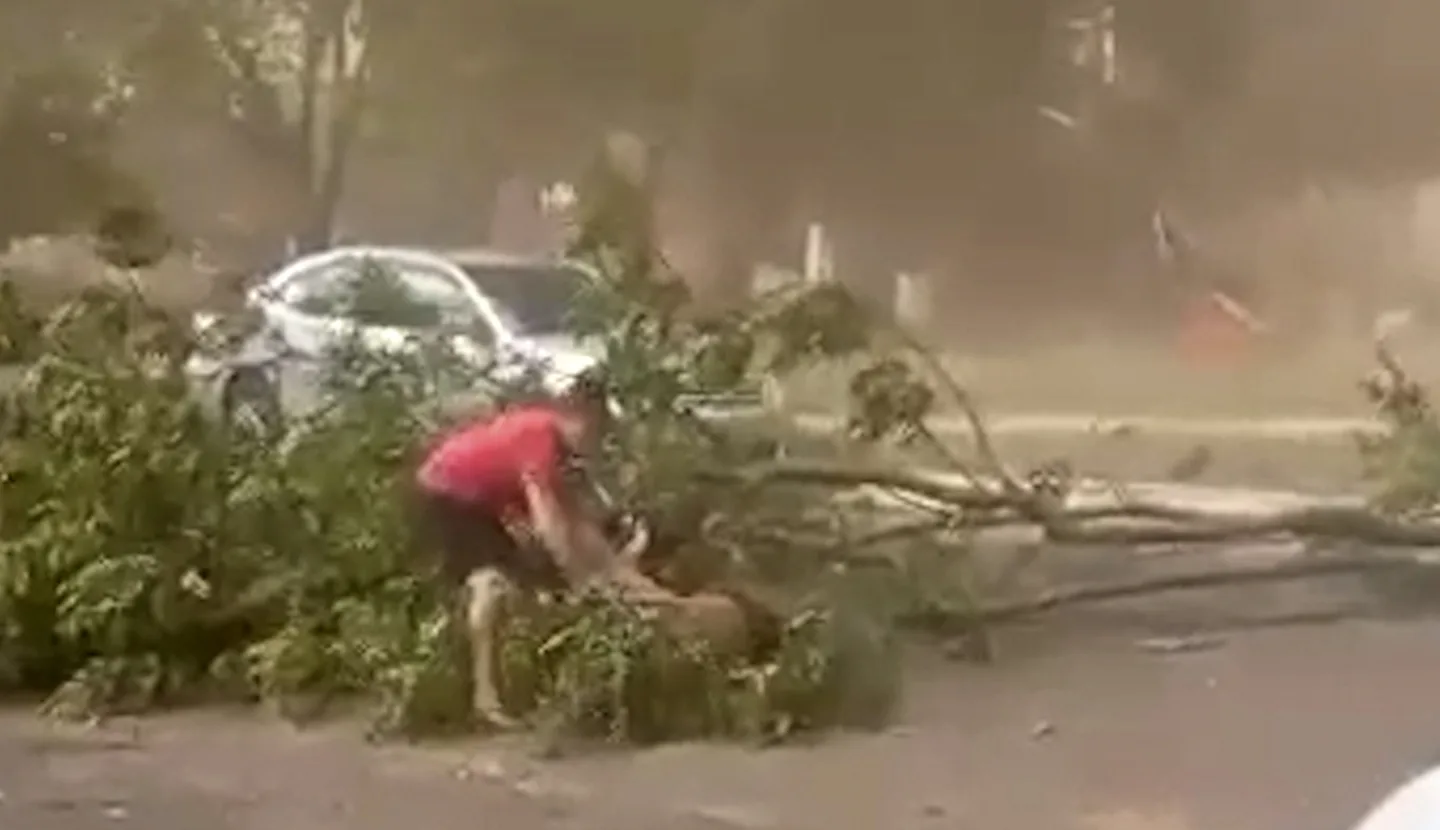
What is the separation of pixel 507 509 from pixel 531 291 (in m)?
0.09

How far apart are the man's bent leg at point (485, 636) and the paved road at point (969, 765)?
0.02 m

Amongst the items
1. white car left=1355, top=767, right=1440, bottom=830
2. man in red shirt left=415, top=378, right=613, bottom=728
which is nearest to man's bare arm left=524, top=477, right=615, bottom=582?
man in red shirt left=415, top=378, right=613, bottom=728

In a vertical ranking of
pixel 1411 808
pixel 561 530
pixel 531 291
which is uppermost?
pixel 531 291

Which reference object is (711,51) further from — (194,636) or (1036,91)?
(194,636)

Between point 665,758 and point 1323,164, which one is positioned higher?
point 1323,164

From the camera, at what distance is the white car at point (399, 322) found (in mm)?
964

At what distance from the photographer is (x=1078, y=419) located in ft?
3.11

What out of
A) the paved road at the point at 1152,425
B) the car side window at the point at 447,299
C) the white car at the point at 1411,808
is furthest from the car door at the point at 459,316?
the white car at the point at 1411,808

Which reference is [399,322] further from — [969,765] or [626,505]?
[969,765]

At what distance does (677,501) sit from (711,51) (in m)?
0.19

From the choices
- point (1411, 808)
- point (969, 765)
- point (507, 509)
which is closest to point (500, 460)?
point (507, 509)

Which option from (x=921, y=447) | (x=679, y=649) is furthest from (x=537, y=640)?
(x=921, y=447)

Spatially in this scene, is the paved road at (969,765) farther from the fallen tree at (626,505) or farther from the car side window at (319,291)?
the car side window at (319,291)

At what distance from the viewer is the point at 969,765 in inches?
36.7
